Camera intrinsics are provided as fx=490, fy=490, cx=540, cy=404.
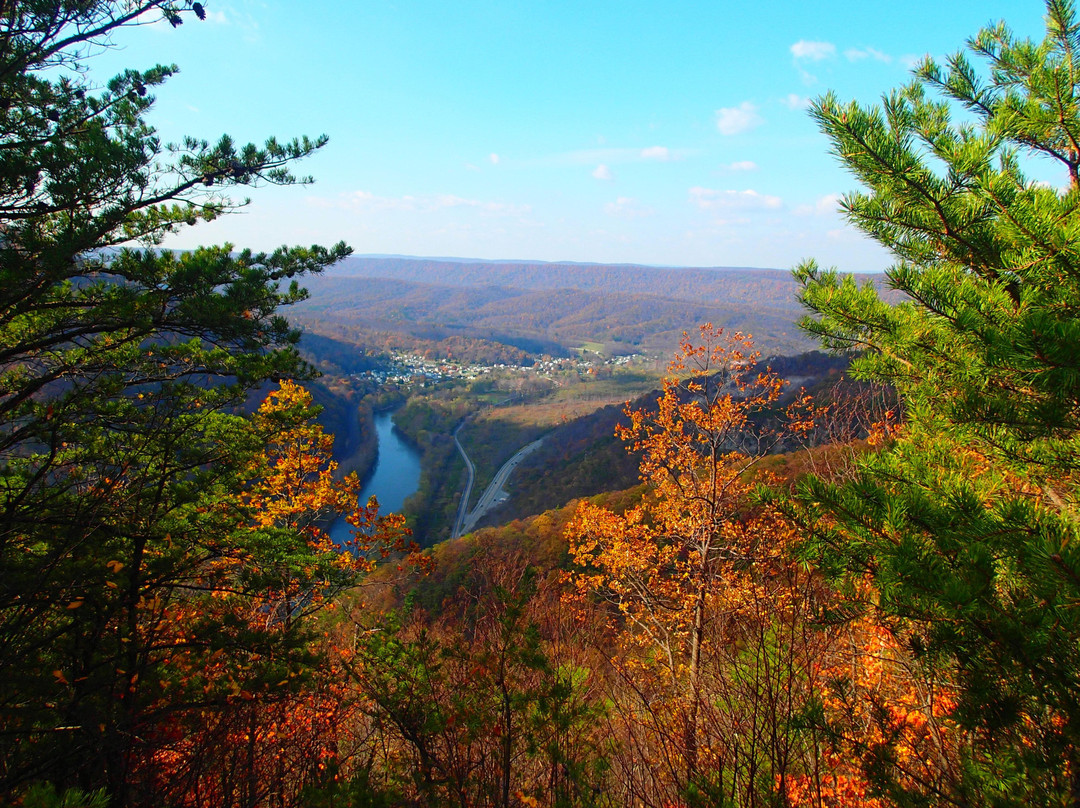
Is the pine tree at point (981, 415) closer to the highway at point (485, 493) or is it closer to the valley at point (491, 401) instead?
the valley at point (491, 401)

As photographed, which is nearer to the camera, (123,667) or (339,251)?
(123,667)

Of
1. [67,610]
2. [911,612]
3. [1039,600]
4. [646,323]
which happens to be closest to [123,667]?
[67,610]

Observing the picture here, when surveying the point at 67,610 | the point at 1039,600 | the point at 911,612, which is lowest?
the point at 67,610

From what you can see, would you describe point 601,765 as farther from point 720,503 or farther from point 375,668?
point 720,503

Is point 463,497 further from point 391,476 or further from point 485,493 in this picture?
point 391,476

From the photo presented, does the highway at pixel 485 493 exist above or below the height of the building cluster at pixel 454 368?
below

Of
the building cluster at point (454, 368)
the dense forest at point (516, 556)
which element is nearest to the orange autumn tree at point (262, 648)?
the dense forest at point (516, 556)

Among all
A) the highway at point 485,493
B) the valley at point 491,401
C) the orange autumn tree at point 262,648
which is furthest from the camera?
the valley at point 491,401
